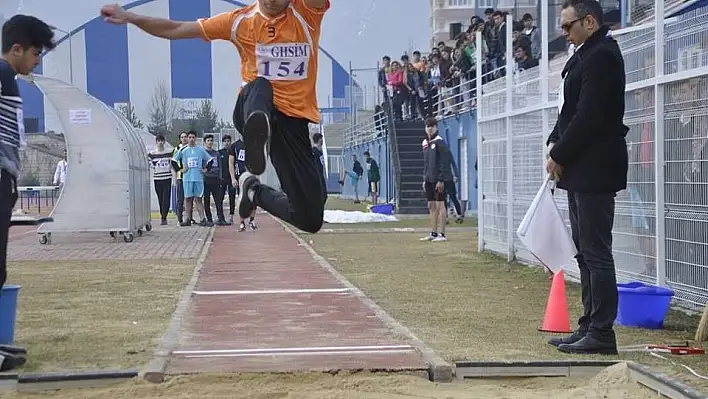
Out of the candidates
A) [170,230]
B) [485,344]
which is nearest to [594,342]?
[485,344]

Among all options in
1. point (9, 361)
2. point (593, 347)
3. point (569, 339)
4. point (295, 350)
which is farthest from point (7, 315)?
point (593, 347)

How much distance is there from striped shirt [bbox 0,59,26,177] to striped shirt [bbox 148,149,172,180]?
52.3ft

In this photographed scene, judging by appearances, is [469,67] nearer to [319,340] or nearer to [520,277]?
[520,277]

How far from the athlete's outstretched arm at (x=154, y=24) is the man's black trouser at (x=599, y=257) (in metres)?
2.99

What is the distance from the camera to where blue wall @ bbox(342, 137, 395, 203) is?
1387 inches

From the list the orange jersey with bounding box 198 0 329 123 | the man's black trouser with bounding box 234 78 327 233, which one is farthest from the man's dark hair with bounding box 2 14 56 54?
the man's black trouser with bounding box 234 78 327 233

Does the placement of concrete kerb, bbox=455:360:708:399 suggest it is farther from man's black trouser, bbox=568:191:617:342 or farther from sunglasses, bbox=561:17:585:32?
sunglasses, bbox=561:17:585:32

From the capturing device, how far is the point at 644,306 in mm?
7836

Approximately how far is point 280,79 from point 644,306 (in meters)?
3.54

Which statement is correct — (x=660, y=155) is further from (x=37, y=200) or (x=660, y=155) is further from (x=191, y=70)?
(x=191, y=70)

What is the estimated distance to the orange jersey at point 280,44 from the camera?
6637 mm

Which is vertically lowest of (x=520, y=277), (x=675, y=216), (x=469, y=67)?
(x=520, y=277)

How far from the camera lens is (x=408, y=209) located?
28.2 metres

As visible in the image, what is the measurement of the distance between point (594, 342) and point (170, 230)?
15742 mm
